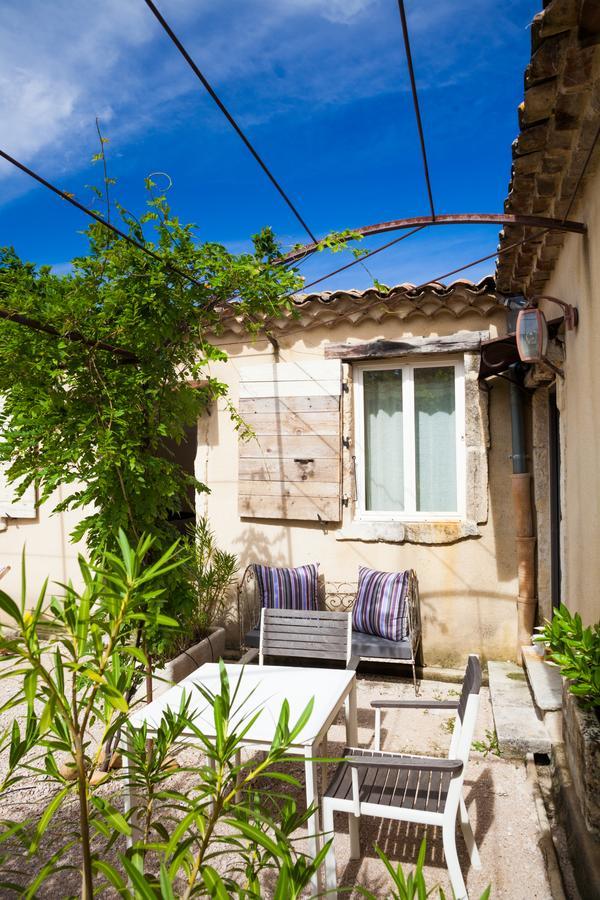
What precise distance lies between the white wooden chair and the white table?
14cm

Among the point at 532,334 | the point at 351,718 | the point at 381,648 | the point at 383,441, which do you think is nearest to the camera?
the point at 351,718

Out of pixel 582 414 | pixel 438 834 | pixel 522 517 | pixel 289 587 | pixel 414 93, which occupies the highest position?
pixel 414 93

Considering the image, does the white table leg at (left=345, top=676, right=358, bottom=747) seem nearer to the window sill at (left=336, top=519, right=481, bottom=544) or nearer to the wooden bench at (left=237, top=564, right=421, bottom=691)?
the wooden bench at (left=237, top=564, right=421, bottom=691)

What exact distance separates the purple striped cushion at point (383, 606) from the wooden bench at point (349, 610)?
0.05 metres

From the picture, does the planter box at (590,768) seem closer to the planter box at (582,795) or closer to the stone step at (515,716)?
the planter box at (582,795)

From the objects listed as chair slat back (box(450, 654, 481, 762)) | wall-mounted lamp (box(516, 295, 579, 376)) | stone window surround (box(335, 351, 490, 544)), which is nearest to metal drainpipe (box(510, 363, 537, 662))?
stone window surround (box(335, 351, 490, 544))

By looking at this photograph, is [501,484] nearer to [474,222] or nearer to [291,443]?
[291,443]

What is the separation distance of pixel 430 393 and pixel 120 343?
2.96 meters

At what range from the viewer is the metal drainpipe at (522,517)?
16.3ft

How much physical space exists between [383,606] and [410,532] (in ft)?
2.37

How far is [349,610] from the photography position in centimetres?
561

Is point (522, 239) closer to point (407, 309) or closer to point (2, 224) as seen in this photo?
point (407, 309)

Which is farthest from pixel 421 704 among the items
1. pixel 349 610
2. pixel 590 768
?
pixel 349 610

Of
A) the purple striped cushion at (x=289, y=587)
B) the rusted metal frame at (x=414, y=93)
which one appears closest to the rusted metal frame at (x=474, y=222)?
the rusted metal frame at (x=414, y=93)
